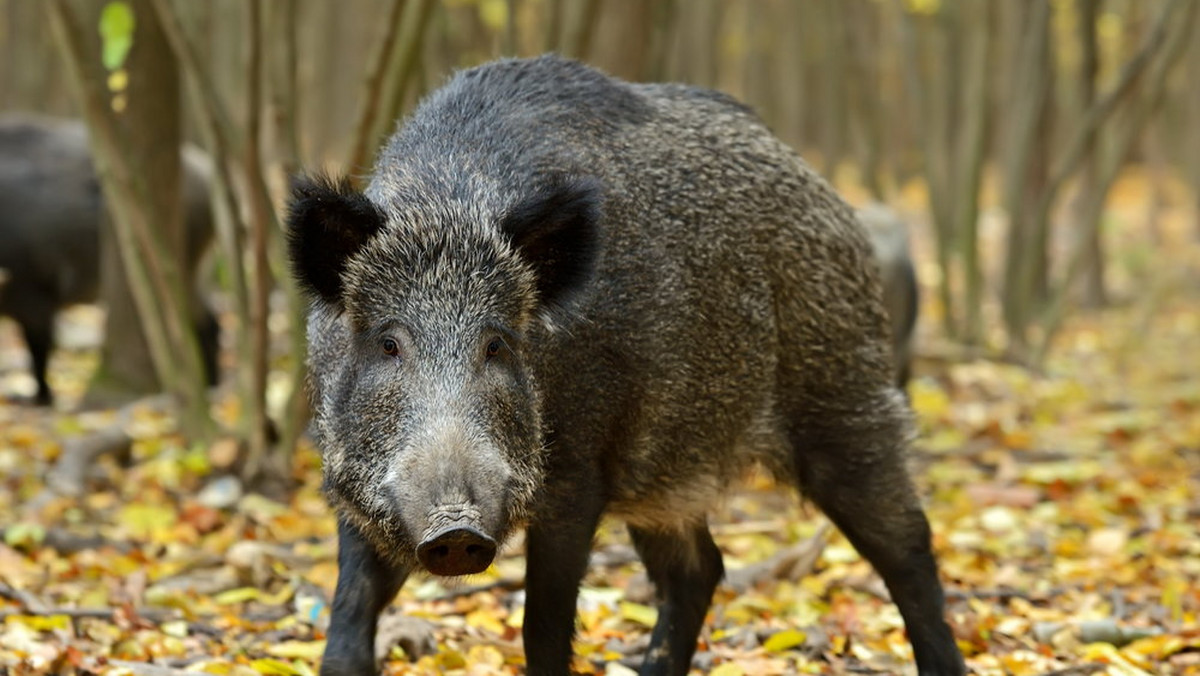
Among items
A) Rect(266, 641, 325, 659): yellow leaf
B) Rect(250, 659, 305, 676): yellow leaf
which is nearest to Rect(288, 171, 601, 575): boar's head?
Rect(250, 659, 305, 676): yellow leaf

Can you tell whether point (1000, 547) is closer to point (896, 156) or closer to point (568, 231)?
point (568, 231)

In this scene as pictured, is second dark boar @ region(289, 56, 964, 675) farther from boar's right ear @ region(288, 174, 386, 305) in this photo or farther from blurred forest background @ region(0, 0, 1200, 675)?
blurred forest background @ region(0, 0, 1200, 675)

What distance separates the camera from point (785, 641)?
4727mm

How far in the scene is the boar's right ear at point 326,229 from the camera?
3439 millimetres

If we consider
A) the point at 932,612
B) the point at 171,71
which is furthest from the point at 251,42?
the point at 932,612

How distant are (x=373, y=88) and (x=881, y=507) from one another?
8.44ft

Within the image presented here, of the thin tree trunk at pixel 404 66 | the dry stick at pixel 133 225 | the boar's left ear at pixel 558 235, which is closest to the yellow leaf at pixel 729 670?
the boar's left ear at pixel 558 235

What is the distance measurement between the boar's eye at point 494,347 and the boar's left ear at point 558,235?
209 millimetres

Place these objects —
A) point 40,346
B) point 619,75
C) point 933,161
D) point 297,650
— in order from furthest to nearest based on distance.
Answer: point 933,161
point 40,346
point 619,75
point 297,650

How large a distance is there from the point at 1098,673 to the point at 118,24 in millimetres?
4133

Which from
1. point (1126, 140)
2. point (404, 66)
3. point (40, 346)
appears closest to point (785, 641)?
point (404, 66)

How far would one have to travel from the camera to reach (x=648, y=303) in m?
3.98

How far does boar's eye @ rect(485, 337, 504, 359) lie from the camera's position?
343cm

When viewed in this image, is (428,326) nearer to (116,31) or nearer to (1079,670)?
(1079,670)
